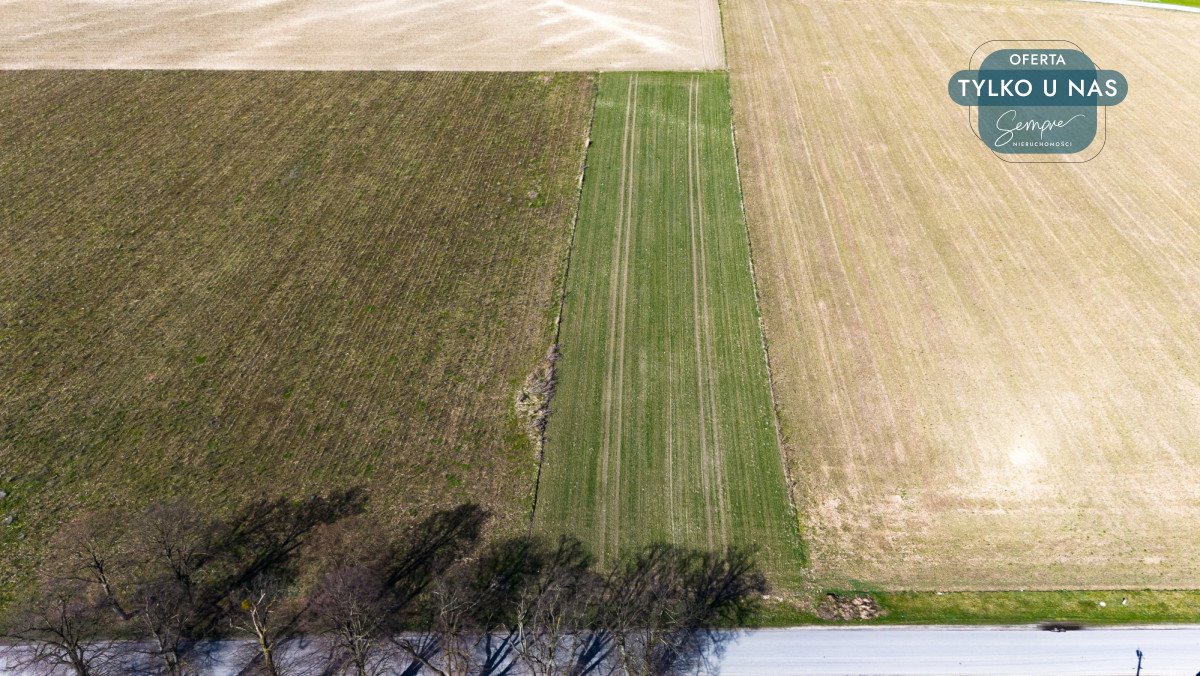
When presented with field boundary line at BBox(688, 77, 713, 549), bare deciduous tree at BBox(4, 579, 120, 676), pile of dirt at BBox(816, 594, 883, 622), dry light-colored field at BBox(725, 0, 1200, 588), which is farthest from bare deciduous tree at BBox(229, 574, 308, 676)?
dry light-colored field at BBox(725, 0, 1200, 588)

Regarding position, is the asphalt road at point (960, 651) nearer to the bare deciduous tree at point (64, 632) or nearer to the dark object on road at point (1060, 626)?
the dark object on road at point (1060, 626)

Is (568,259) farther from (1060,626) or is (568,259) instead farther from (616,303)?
(1060,626)

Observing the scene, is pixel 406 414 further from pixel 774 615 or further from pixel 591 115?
pixel 591 115

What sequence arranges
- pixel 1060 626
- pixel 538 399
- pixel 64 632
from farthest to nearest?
pixel 538 399 → pixel 1060 626 → pixel 64 632

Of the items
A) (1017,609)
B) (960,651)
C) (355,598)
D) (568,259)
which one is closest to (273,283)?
(568,259)

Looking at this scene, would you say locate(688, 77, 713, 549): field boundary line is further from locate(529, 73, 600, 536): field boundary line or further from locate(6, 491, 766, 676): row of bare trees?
locate(529, 73, 600, 536): field boundary line

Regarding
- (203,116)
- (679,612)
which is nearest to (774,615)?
(679,612)
